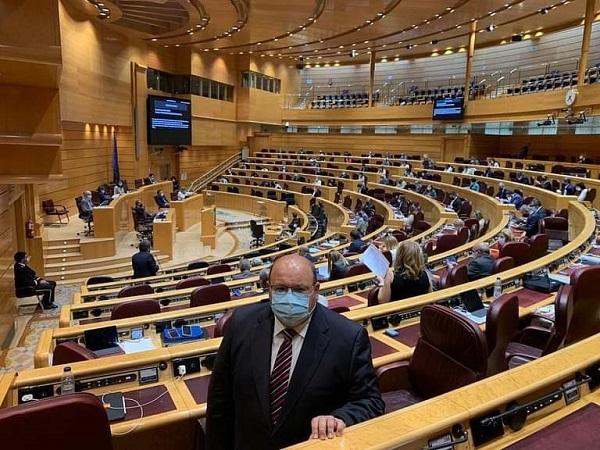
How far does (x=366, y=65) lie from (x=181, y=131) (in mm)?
12548

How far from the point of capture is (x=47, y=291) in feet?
24.6

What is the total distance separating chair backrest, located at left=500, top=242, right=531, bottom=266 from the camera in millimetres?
5664

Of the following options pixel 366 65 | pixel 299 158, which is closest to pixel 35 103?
pixel 299 158

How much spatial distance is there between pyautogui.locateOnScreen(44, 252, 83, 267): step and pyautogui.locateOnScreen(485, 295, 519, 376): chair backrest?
9.41 metres

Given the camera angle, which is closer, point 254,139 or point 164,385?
point 164,385

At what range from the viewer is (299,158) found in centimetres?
2309

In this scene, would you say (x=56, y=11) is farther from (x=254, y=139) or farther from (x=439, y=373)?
(x=254, y=139)

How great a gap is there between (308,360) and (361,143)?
23.4 m

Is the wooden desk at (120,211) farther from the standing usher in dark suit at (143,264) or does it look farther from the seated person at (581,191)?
the seated person at (581,191)

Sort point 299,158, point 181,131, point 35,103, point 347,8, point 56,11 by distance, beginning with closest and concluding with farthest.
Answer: point 56,11
point 35,103
point 347,8
point 181,131
point 299,158

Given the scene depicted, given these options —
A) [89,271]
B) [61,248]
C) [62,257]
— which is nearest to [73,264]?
[89,271]

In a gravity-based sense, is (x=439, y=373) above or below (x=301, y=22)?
below

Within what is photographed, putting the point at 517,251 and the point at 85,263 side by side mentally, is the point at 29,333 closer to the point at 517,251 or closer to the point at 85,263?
the point at 85,263

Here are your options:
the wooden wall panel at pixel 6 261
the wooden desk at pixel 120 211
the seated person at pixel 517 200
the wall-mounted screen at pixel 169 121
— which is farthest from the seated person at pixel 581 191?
the wall-mounted screen at pixel 169 121
